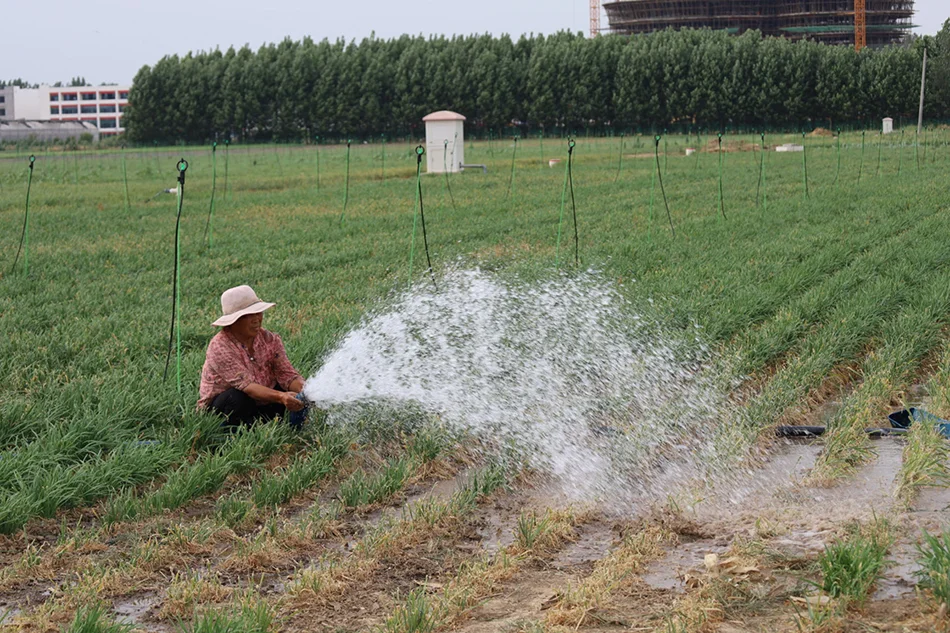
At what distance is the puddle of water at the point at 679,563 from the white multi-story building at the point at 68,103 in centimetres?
11716

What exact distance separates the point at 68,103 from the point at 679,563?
122290 millimetres

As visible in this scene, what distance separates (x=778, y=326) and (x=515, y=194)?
13451 mm

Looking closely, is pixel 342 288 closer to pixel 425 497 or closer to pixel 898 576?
pixel 425 497

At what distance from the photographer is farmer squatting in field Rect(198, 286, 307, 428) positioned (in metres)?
5.55

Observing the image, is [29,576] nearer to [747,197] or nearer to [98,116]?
[747,197]

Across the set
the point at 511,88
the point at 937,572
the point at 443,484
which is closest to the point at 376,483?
the point at 443,484

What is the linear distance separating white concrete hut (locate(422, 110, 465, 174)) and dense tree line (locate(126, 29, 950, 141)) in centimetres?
3163

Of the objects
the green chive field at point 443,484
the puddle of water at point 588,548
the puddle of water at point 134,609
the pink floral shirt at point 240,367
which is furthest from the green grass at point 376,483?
the puddle of water at point 134,609

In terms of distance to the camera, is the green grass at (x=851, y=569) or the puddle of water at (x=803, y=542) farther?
the puddle of water at (x=803, y=542)

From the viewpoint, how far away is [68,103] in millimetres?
114875

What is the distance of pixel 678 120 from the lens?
60.2 m

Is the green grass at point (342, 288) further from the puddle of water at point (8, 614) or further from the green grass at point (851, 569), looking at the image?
the green grass at point (851, 569)

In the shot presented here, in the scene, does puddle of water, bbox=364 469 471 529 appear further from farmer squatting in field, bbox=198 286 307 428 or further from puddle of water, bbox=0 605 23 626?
puddle of water, bbox=0 605 23 626

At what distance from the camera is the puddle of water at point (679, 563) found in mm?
4013
